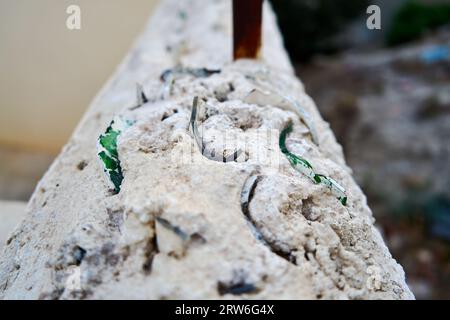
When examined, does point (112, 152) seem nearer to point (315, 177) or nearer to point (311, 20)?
point (315, 177)

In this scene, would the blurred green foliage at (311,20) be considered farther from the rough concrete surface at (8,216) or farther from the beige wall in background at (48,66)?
the rough concrete surface at (8,216)

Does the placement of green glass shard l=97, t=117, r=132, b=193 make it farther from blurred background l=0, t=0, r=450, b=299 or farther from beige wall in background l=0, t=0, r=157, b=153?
beige wall in background l=0, t=0, r=157, b=153

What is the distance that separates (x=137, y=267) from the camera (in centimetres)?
60

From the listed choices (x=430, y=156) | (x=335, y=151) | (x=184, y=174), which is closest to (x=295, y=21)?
(x=430, y=156)

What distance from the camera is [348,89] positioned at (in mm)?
4875

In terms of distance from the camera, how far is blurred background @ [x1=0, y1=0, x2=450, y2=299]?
7.02 feet

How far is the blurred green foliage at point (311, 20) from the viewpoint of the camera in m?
5.45

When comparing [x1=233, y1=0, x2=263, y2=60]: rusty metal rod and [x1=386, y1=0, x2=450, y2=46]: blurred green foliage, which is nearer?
[x1=233, y1=0, x2=263, y2=60]: rusty metal rod

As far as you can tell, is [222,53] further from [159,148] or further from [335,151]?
[159,148]

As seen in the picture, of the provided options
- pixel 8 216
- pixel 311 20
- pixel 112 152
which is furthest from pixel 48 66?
pixel 311 20

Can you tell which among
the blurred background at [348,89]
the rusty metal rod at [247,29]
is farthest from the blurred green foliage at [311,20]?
the rusty metal rod at [247,29]

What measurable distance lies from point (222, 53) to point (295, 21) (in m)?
4.27

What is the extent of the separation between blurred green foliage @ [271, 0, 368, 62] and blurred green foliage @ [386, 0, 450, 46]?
77cm

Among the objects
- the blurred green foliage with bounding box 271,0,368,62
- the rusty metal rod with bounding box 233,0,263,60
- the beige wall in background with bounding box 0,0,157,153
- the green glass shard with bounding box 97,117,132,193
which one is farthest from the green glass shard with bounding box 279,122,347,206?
the blurred green foliage with bounding box 271,0,368,62
